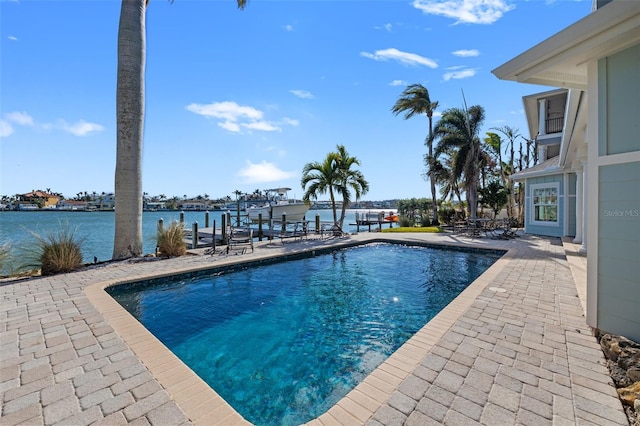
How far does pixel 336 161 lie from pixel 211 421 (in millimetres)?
13223

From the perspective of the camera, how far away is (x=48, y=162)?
51.8 ft

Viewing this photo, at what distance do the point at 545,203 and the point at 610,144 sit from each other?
42.1 ft

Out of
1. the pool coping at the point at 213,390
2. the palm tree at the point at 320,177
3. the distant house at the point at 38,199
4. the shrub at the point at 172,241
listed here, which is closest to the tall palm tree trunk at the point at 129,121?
the shrub at the point at 172,241

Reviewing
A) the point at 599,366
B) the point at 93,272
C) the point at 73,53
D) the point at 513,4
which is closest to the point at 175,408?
the point at 599,366

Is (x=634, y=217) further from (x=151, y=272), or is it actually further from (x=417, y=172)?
(x=417, y=172)

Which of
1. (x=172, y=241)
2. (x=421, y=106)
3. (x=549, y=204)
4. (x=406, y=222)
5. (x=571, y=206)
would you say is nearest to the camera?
(x=172, y=241)

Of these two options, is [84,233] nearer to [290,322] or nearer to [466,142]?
[290,322]

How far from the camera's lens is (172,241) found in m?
8.75

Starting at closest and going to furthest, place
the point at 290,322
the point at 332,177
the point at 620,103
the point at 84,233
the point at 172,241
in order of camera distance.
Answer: the point at 620,103 → the point at 290,322 → the point at 172,241 → the point at 332,177 → the point at 84,233

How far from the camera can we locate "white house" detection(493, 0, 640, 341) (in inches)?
110

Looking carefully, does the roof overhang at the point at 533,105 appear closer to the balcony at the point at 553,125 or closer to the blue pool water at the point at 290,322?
the balcony at the point at 553,125

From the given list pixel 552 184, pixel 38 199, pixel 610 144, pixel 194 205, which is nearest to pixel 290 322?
pixel 610 144

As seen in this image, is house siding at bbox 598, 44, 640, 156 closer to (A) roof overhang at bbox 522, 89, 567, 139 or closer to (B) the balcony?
(A) roof overhang at bbox 522, 89, 567, 139

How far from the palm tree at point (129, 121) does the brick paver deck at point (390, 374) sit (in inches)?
155
